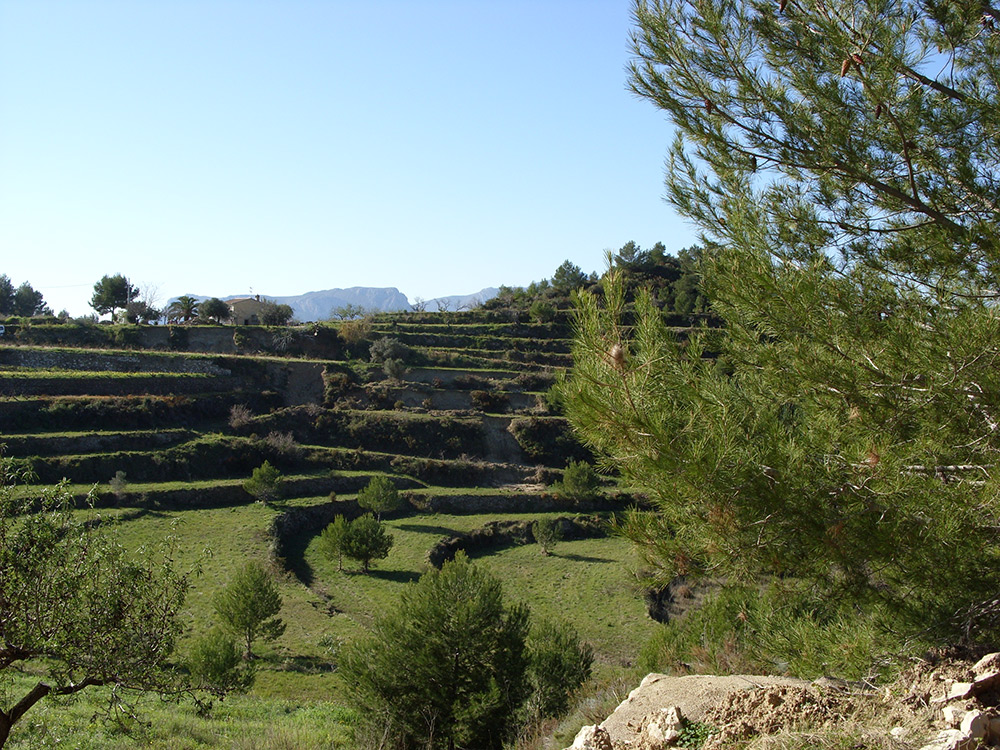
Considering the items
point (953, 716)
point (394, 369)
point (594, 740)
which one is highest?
point (394, 369)

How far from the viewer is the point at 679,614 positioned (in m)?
21.9

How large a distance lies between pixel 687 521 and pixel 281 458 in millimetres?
32728

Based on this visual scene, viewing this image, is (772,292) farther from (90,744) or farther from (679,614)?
(679,614)

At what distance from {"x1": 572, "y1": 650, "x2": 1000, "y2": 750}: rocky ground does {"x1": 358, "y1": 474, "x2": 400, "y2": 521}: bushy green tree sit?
84.7 feet

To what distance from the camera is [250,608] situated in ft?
58.7

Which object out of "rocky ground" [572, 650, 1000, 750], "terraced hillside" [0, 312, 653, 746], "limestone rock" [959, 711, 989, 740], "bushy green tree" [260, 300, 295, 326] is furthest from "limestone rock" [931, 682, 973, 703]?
"bushy green tree" [260, 300, 295, 326]

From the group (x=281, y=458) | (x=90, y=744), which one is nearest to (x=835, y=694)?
(x=90, y=744)

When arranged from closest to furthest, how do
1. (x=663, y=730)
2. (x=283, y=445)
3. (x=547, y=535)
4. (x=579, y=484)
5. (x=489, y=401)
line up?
(x=663, y=730) < (x=547, y=535) < (x=579, y=484) < (x=283, y=445) < (x=489, y=401)

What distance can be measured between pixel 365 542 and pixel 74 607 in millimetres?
19816

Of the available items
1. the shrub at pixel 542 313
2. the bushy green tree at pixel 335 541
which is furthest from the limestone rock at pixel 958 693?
the shrub at pixel 542 313

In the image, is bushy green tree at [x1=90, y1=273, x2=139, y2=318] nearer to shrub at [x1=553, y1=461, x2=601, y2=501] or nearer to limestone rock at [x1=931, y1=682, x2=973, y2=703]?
shrub at [x1=553, y1=461, x2=601, y2=501]

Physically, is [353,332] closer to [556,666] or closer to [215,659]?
[215,659]

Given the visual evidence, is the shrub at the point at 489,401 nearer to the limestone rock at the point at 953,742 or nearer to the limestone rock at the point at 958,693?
the limestone rock at the point at 958,693

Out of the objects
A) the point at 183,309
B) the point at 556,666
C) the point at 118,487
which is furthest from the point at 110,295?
the point at 556,666
